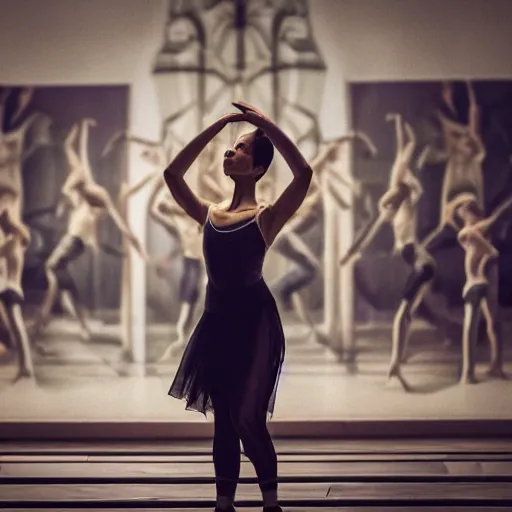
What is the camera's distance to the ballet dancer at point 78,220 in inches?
185

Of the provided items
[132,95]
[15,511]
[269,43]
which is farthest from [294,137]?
[15,511]

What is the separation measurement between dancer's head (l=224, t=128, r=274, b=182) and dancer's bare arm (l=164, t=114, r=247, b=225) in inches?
4.3

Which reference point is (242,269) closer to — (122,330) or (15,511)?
(15,511)

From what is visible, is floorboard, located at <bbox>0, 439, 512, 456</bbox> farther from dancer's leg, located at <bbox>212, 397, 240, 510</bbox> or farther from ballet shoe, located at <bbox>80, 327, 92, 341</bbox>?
dancer's leg, located at <bbox>212, 397, 240, 510</bbox>

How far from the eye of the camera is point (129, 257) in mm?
4684

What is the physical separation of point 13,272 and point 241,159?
2.10 m

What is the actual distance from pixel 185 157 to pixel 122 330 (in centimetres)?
187

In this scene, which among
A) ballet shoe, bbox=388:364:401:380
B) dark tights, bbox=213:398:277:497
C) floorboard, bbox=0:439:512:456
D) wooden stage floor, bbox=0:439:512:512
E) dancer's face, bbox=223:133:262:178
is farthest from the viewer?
ballet shoe, bbox=388:364:401:380

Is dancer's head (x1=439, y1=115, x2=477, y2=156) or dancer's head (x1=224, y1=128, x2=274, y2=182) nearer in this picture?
dancer's head (x1=224, y1=128, x2=274, y2=182)

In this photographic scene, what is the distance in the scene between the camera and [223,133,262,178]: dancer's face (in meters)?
3.06

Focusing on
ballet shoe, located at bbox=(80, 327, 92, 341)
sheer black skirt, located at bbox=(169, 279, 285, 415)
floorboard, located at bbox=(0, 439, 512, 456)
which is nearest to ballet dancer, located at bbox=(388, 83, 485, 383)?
floorboard, located at bbox=(0, 439, 512, 456)

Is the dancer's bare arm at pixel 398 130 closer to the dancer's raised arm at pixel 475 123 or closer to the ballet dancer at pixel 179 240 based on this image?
the dancer's raised arm at pixel 475 123

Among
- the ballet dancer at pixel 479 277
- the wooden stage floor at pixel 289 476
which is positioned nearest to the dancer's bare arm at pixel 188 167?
the wooden stage floor at pixel 289 476

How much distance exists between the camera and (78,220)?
470cm
